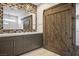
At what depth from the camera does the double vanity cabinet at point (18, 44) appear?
1.88 metres

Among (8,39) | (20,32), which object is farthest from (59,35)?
(8,39)

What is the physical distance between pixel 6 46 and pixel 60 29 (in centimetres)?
104

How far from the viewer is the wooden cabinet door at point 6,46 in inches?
72.5

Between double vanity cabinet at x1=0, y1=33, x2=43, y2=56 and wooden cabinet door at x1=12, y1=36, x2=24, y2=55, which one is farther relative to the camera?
wooden cabinet door at x1=12, y1=36, x2=24, y2=55

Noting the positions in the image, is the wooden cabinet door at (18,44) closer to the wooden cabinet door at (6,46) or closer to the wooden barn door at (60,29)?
the wooden cabinet door at (6,46)

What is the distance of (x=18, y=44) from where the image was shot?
2139 mm

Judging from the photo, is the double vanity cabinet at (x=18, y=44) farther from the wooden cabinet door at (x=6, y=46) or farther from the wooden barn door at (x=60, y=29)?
the wooden barn door at (x=60, y=29)

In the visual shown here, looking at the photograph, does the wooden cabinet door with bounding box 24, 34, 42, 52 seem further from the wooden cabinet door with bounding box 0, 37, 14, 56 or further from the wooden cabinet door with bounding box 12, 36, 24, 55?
the wooden cabinet door with bounding box 0, 37, 14, 56

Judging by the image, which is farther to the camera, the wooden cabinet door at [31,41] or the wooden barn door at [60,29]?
the wooden cabinet door at [31,41]

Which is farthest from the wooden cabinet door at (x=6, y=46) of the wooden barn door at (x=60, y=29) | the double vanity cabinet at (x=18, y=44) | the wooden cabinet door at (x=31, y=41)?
the wooden barn door at (x=60, y=29)

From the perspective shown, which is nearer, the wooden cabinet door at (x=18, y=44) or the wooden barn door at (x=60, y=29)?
the wooden barn door at (x=60, y=29)

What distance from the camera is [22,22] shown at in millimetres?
1863

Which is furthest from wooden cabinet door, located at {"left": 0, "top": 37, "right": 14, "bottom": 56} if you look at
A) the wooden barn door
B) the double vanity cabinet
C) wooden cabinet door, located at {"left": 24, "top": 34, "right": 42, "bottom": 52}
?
the wooden barn door

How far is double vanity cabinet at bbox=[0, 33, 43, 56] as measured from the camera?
6.15ft
